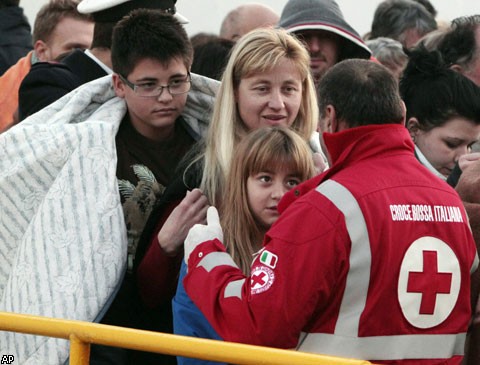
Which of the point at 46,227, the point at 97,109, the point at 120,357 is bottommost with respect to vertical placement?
the point at 120,357

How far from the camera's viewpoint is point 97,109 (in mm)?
4086

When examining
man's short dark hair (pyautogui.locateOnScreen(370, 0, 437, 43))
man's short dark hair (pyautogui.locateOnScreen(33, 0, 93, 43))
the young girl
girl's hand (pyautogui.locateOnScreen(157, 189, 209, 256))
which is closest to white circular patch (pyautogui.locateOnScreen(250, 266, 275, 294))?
the young girl

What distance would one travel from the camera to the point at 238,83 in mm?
3814

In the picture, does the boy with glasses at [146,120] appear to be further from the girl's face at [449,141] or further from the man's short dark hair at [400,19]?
the man's short dark hair at [400,19]

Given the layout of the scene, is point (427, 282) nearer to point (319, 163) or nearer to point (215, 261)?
point (215, 261)

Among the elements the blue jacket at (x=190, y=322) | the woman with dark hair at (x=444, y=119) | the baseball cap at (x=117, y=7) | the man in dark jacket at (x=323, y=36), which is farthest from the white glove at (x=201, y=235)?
the man in dark jacket at (x=323, y=36)

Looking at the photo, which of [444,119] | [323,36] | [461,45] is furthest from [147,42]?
[461,45]

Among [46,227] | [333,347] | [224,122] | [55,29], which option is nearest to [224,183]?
[224,122]

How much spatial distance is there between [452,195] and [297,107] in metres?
0.93

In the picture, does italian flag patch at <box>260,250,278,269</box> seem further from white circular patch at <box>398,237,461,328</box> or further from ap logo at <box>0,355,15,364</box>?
ap logo at <box>0,355,15,364</box>

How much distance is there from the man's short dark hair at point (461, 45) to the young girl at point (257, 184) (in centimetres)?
183

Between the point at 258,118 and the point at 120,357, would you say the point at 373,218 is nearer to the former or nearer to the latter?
the point at 258,118

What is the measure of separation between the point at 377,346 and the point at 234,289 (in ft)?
1.34

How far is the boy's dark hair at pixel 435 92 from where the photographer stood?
417cm
